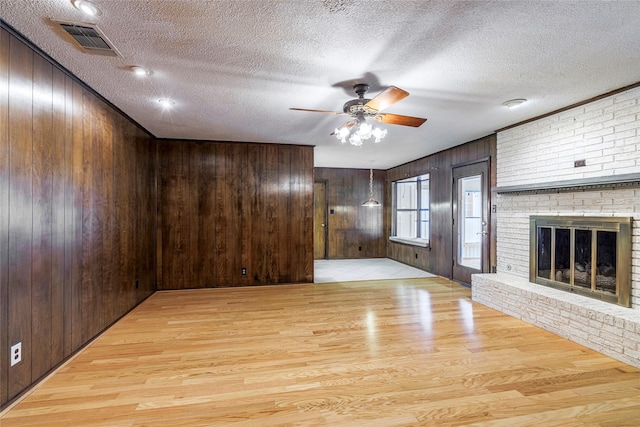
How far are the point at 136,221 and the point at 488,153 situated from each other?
17.6ft

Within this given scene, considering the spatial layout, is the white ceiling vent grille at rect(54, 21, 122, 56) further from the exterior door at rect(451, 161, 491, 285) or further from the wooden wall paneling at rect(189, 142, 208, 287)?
the exterior door at rect(451, 161, 491, 285)

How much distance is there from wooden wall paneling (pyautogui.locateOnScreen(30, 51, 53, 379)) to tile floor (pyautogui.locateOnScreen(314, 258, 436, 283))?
393 cm

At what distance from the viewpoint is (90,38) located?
2.07m

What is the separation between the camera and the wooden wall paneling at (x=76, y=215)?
2621mm

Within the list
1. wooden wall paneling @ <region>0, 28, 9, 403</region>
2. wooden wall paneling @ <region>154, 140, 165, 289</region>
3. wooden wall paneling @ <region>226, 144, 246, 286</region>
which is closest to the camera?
wooden wall paneling @ <region>0, 28, 9, 403</region>

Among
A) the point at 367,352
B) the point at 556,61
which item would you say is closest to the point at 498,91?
the point at 556,61

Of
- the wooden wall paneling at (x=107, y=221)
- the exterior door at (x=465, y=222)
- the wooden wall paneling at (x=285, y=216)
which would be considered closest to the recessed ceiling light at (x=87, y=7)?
the wooden wall paneling at (x=107, y=221)

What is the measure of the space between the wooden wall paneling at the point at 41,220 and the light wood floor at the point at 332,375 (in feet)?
0.91

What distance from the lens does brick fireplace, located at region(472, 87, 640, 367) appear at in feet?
9.20

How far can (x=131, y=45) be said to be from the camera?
7.08 ft

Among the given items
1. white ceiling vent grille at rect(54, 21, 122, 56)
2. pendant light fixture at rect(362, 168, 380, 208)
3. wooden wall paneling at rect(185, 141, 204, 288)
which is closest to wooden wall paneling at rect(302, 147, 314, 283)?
wooden wall paneling at rect(185, 141, 204, 288)

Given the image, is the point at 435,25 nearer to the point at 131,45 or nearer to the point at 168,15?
the point at 168,15

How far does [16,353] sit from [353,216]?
7.02 m

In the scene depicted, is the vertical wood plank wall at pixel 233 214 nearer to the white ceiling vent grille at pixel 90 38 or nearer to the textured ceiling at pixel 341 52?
the textured ceiling at pixel 341 52
